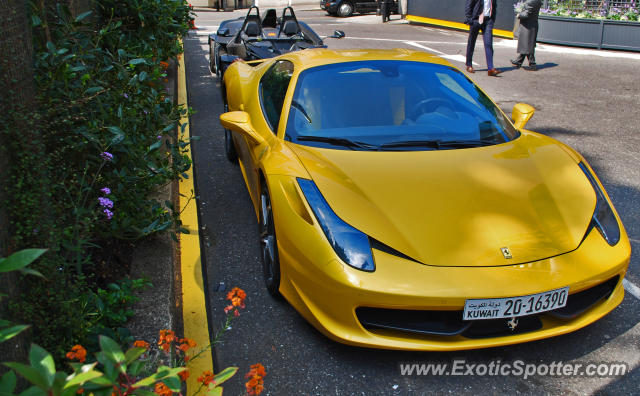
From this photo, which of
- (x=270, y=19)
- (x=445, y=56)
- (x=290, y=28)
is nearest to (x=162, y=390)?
(x=290, y=28)

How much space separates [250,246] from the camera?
4406 millimetres

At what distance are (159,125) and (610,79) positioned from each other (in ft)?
30.4

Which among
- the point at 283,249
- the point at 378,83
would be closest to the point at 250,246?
the point at 283,249

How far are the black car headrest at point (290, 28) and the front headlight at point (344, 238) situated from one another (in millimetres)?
6644

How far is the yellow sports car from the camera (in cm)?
281

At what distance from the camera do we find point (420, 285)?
2.75 metres

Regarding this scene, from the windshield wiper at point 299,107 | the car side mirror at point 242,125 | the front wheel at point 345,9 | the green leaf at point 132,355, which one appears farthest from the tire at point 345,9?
the green leaf at point 132,355

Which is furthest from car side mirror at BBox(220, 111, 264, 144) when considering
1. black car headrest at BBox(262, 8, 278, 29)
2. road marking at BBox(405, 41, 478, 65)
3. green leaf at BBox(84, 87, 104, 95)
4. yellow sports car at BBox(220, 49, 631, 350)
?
road marking at BBox(405, 41, 478, 65)

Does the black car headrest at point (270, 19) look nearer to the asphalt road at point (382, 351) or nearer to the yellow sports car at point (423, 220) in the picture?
the asphalt road at point (382, 351)

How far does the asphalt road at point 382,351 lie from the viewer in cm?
294

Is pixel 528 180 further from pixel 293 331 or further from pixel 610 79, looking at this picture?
pixel 610 79

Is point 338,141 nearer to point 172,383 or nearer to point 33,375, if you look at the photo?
point 172,383

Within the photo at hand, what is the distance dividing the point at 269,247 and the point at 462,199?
115 centimetres

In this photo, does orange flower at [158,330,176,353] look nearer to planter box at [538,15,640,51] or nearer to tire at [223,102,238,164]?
tire at [223,102,238,164]
